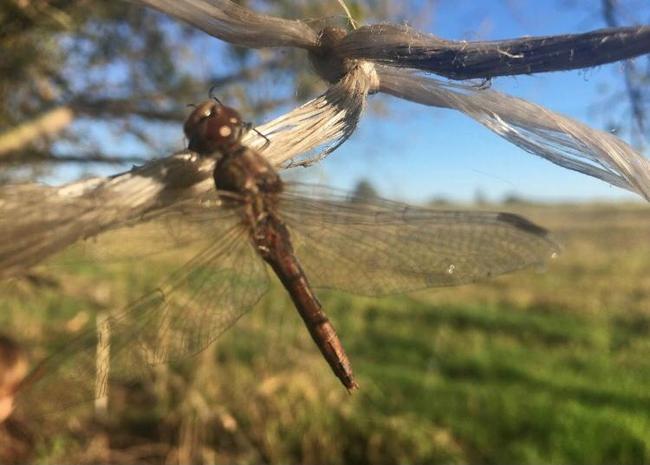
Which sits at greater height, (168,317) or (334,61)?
(334,61)

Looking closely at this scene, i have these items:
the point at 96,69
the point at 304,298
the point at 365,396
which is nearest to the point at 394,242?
the point at 304,298

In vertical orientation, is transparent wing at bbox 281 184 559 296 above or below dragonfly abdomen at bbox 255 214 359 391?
above

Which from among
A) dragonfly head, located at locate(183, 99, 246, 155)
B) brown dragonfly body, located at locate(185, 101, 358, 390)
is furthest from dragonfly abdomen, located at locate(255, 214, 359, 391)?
dragonfly head, located at locate(183, 99, 246, 155)

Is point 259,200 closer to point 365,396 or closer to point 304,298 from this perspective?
point 304,298

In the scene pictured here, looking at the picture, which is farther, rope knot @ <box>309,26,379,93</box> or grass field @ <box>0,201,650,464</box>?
grass field @ <box>0,201,650,464</box>

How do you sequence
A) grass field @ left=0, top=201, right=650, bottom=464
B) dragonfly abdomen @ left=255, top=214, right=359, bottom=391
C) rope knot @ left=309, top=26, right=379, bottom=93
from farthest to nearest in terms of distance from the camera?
grass field @ left=0, top=201, right=650, bottom=464 < dragonfly abdomen @ left=255, top=214, right=359, bottom=391 < rope knot @ left=309, top=26, right=379, bottom=93

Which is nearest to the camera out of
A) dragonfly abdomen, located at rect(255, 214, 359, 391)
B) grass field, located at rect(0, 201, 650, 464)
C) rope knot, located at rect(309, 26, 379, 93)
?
rope knot, located at rect(309, 26, 379, 93)

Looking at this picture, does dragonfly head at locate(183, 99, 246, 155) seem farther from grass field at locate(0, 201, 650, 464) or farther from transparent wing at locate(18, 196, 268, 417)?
grass field at locate(0, 201, 650, 464)

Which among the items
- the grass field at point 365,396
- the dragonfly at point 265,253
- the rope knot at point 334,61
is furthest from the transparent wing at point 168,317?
the grass field at point 365,396
